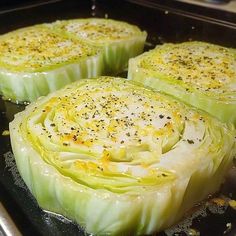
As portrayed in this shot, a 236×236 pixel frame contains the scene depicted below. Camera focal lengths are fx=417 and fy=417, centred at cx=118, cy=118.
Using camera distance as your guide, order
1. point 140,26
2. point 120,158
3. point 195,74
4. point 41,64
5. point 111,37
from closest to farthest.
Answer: point 120,158 < point 195,74 < point 41,64 < point 111,37 < point 140,26

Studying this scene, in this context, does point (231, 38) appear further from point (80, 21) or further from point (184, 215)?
point (184, 215)

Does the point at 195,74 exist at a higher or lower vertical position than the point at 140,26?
higher

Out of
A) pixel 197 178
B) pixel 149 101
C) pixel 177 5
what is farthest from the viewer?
pixel 177 5

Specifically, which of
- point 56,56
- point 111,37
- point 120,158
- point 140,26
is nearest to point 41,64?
point 56,56

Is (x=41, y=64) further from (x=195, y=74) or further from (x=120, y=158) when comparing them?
(x=120, y=158)

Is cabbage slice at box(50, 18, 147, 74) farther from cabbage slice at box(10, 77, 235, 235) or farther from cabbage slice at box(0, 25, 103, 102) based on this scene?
cabbage slice at box(10, 77, 235, 235)

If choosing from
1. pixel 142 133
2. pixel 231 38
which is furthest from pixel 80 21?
pixel 142 133

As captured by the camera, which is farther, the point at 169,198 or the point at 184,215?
the point at 184,215
